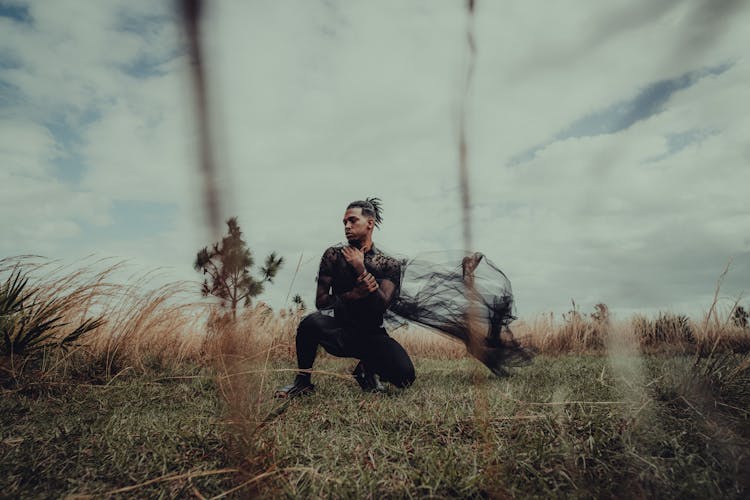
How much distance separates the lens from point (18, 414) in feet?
9.15

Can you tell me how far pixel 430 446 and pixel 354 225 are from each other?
2.29 meters

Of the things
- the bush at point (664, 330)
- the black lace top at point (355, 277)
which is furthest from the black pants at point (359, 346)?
the bush at point (664, 330)

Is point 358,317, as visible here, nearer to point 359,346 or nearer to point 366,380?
point 359,346

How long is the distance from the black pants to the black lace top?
10 centimetres

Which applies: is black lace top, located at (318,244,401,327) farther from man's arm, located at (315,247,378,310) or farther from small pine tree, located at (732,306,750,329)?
small pine tree, located at (732,306,750,329)

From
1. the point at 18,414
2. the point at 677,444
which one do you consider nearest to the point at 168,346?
the point at 18,414

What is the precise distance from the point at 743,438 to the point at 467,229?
2129 mm

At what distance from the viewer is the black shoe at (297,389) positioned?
3160mm

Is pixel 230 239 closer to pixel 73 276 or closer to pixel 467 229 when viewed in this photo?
pixel 467 229

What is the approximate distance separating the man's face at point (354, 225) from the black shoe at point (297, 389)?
1.29m

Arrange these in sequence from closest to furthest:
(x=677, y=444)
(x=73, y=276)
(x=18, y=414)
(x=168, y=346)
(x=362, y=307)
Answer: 1. (x=677, y=444)
2. (x=18, y=414)
3. (x=362, y=307)
4. (x=73, y=276)
5. (x=168, y=346)

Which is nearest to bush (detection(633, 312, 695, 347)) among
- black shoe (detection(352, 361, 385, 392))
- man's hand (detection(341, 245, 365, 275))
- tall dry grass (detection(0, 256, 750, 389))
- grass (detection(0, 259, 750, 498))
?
tall dry grass (detection(0, 256, 750, 389))

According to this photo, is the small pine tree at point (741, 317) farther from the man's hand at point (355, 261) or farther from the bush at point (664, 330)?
the man's hand at point (355, 261)

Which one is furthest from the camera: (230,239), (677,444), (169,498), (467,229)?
(677,444)
